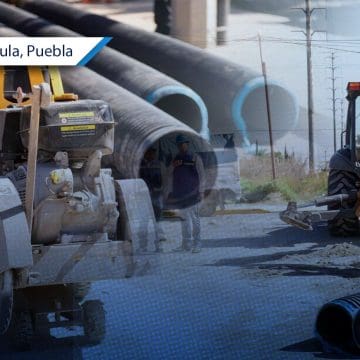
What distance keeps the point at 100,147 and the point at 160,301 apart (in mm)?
1345

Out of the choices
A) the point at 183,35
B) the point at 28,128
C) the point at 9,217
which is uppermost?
the point at 183,35

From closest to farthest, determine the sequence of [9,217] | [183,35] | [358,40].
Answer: [9,217], [183,35], [358,40]

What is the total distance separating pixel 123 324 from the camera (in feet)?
20.7

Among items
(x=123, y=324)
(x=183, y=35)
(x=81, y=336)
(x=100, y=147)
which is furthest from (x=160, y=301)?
(x=183, y=35)

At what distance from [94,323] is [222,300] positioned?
1.21 metres

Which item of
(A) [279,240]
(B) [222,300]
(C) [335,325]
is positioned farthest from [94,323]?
(A) [279,240]

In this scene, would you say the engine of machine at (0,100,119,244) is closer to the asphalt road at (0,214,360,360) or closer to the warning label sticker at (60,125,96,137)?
the warning label sticker at (60,125,96,137)

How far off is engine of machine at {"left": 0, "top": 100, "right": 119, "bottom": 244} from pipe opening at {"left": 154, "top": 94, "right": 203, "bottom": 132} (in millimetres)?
1681

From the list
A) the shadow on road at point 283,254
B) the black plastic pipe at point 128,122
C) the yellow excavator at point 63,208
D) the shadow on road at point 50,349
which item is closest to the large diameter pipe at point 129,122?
the black plastic pipe at point 128,122

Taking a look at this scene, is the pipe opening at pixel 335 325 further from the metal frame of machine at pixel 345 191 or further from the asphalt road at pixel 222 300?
the metal frame of machine at pixel 345 191

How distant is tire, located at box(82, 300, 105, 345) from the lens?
5.91 metres

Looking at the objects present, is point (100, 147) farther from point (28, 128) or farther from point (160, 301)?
point (160, 301)

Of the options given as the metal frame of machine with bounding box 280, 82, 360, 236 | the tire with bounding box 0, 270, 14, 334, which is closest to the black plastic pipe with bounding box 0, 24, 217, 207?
the metal frame of machine with bounding box 280, 82, 360, 236

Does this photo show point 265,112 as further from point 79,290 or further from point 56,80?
point 79,290
